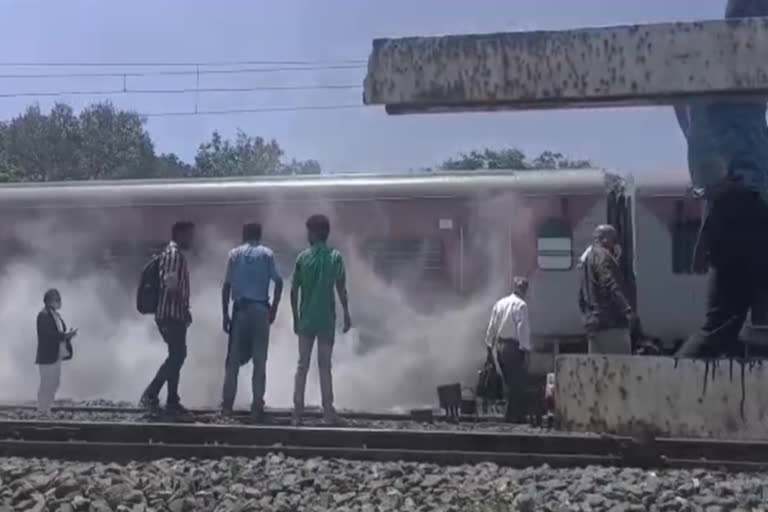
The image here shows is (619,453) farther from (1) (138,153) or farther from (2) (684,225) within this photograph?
(1) (138,153)

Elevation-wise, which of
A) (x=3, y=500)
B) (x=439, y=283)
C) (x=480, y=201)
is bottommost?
(x=3, y=500)

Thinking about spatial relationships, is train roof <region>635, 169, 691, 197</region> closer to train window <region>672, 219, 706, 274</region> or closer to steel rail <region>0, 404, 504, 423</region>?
train window <region>672, 219, 706, 274</region>

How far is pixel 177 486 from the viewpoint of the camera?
21.0 feet

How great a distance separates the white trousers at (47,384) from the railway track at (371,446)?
4046 millimetres

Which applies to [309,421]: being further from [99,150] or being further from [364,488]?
[99,150]

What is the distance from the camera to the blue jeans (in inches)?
402

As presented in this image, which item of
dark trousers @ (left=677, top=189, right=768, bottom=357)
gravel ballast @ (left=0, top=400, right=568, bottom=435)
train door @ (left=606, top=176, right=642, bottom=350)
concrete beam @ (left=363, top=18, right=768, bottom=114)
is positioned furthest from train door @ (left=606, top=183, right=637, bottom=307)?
concrete beam @ (left=363, top=18, right=768, bottom=114)

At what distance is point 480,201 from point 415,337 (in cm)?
172

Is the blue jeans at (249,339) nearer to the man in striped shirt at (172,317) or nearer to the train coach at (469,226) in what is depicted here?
the man in striped shirt at (172,317)

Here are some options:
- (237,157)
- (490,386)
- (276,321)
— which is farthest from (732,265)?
(237,157)

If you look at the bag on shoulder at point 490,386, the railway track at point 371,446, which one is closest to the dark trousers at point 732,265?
the railway track at point 371,446

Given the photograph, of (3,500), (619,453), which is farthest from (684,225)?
(3,500)

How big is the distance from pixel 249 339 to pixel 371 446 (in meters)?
3.16

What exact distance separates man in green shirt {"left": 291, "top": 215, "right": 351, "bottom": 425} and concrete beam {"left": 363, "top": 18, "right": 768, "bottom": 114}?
5.34 metres
